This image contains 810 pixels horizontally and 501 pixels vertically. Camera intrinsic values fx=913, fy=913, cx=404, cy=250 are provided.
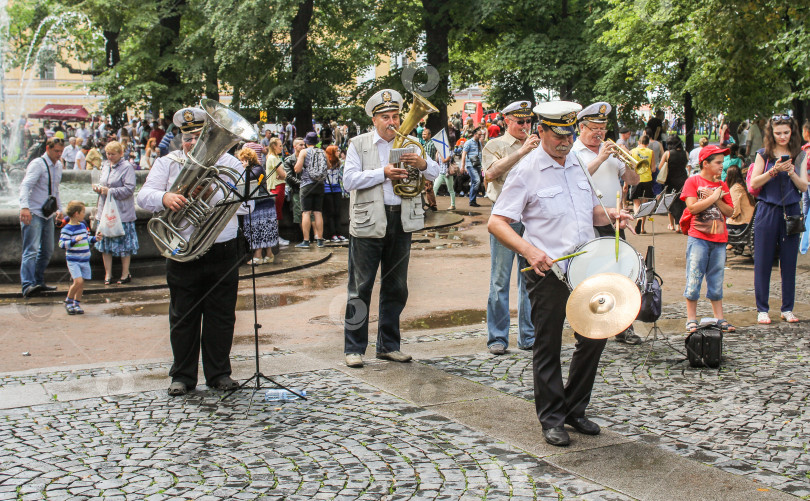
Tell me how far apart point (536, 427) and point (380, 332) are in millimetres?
2132

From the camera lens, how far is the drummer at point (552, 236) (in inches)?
201

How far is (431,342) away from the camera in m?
8.04

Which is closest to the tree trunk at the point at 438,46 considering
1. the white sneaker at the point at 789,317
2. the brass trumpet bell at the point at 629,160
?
the white sneaker at the point at 789,317

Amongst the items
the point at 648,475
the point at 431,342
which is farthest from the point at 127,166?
the point at 648,475

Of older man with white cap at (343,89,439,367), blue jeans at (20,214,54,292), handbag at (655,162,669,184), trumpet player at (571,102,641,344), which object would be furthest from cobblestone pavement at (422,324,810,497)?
handbag at (655,162,669,184)

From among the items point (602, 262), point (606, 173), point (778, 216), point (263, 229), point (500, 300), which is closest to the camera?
point (602, 262)

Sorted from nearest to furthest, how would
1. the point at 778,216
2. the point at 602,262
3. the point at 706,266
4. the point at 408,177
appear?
1. the point at 602,262
2. the point at 408,177
3. the point at 706,266
4. the point at 778,216

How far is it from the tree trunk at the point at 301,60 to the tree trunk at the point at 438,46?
12.3 ft

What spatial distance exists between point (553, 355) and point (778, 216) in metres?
4.66

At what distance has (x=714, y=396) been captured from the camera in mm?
6109

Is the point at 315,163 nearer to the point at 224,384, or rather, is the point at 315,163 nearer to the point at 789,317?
the point at 789,317

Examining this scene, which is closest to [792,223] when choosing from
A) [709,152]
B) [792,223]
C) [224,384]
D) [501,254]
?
[792,223]

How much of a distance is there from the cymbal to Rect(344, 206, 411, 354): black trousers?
243 centimetres

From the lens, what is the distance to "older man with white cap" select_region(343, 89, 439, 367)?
696 centimetres
